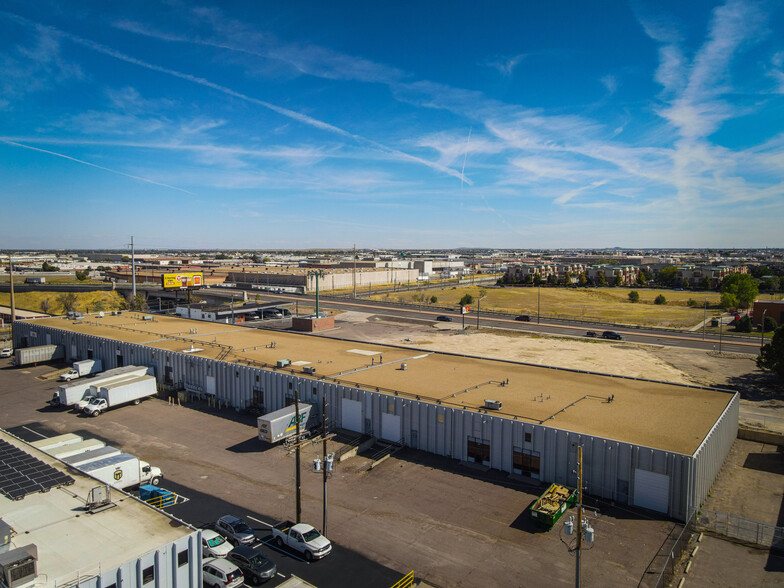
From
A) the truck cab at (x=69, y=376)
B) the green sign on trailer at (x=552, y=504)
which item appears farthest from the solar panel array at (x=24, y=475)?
the truck cab at (x=69, y=376)

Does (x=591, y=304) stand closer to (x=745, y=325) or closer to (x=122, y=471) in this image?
(x=745, y=325)

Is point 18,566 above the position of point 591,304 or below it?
above

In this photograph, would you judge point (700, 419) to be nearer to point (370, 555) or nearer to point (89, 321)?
point (370, 555)

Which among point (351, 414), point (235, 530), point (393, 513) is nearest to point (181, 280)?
point (351, 414)

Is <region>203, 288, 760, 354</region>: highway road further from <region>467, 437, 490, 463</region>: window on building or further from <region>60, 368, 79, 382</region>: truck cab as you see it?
<region>60, 368, 79, 382</region>: truck cab

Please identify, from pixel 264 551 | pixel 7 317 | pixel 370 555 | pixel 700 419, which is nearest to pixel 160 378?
pixel 264 551

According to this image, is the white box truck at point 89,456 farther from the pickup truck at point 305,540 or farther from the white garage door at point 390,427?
the white garage door at point 390,427

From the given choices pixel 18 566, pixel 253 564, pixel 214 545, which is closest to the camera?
pixel 18 566
